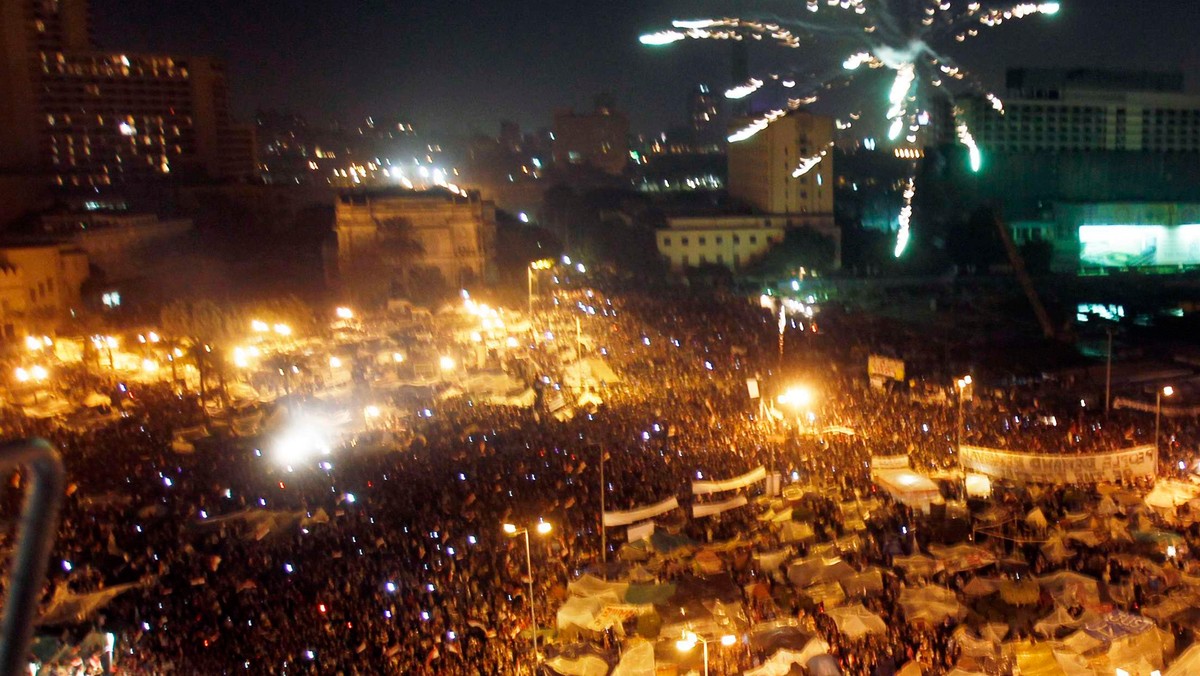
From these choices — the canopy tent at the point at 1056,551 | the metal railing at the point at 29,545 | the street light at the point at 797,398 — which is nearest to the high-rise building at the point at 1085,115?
the street light at the point at 797,398

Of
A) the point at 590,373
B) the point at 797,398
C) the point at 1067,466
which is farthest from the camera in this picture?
the point at 590,373

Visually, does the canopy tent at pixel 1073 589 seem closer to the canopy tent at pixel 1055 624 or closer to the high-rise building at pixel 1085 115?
the canopy tent at pixel 1055 624

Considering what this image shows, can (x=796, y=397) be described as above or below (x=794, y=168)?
below

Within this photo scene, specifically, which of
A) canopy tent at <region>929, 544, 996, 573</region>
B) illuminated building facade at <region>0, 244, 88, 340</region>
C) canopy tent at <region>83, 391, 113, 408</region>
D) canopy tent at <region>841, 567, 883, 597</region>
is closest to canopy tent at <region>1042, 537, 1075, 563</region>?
canopy tent at <region>929, 544, 996, 573</region>

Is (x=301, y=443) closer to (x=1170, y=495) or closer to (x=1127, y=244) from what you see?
(x=1170, y=495)

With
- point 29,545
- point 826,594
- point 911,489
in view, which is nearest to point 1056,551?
point 911,489

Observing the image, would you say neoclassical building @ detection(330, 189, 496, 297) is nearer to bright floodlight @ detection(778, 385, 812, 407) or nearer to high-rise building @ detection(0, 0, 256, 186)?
bright floodlight @ detection(778, 385, 812, 407)

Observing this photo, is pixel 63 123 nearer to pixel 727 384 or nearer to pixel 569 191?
pixel 569 191
